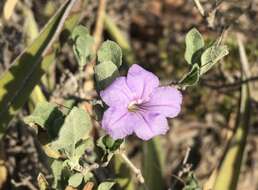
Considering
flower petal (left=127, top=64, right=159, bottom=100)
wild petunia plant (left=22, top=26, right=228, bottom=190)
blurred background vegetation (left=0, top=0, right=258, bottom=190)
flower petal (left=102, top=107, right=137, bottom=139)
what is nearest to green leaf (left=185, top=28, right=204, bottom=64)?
wild petunia plant (left=22, top=26, right=228, bottom=190)

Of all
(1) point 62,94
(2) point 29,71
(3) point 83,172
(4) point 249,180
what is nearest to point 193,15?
Result: (4) point 249,180

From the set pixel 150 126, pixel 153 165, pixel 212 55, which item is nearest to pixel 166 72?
pixel 153 165

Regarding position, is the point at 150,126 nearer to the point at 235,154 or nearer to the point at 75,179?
the point at 75,179

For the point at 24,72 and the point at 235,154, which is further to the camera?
the point at 235,154

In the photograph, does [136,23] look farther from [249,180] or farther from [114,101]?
[114,101]

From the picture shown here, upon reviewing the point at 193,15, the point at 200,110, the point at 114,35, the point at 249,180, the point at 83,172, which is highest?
the point at 83,172

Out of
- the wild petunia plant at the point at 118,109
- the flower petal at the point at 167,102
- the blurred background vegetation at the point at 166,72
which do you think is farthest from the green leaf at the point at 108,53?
the blurred background vegetation at the point at 166,72

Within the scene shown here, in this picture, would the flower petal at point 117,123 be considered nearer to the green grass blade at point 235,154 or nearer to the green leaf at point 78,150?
the green leaf at point 78,150
